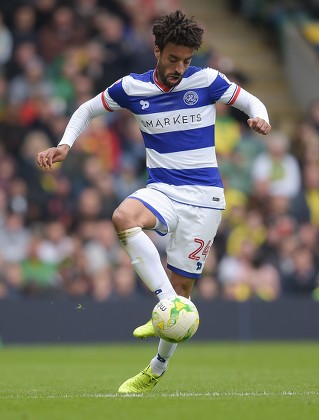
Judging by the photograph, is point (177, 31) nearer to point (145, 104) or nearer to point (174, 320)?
point (145, 104)

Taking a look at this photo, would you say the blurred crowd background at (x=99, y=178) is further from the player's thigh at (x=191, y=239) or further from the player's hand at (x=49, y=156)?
the player's hand at (x=49, y=156)

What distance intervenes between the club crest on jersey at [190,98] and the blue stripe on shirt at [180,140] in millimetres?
216

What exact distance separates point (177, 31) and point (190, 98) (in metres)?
0.60

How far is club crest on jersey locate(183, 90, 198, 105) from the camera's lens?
9141mm

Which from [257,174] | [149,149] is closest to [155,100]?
[149,149]

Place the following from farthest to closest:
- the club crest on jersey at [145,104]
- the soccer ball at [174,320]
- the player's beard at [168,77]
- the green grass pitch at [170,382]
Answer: the club crest on jersey at [145,104] < the player's beard at [168,77] < the soccer ball at [174,320] < the green grass pitch at [170,382]

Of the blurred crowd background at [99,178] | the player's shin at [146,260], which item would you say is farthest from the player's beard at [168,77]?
the blurred crowd background at [99,178]

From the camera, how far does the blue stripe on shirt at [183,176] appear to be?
9.17 meters

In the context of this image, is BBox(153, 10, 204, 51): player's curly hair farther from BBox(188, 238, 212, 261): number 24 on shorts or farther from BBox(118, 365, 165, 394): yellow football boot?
BBox(118, 365, 165, 394): yellow football boot

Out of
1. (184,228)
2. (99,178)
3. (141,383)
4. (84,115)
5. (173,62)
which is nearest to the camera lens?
(173,62)

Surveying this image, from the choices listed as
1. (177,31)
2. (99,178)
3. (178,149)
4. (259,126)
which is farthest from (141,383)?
(99,178)

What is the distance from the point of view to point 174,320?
27.4ft

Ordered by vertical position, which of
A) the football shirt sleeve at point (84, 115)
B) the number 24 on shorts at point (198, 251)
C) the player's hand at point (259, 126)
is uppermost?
the player's hand at point (259, 126)

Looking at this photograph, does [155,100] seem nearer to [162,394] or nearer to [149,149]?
[149,149]
